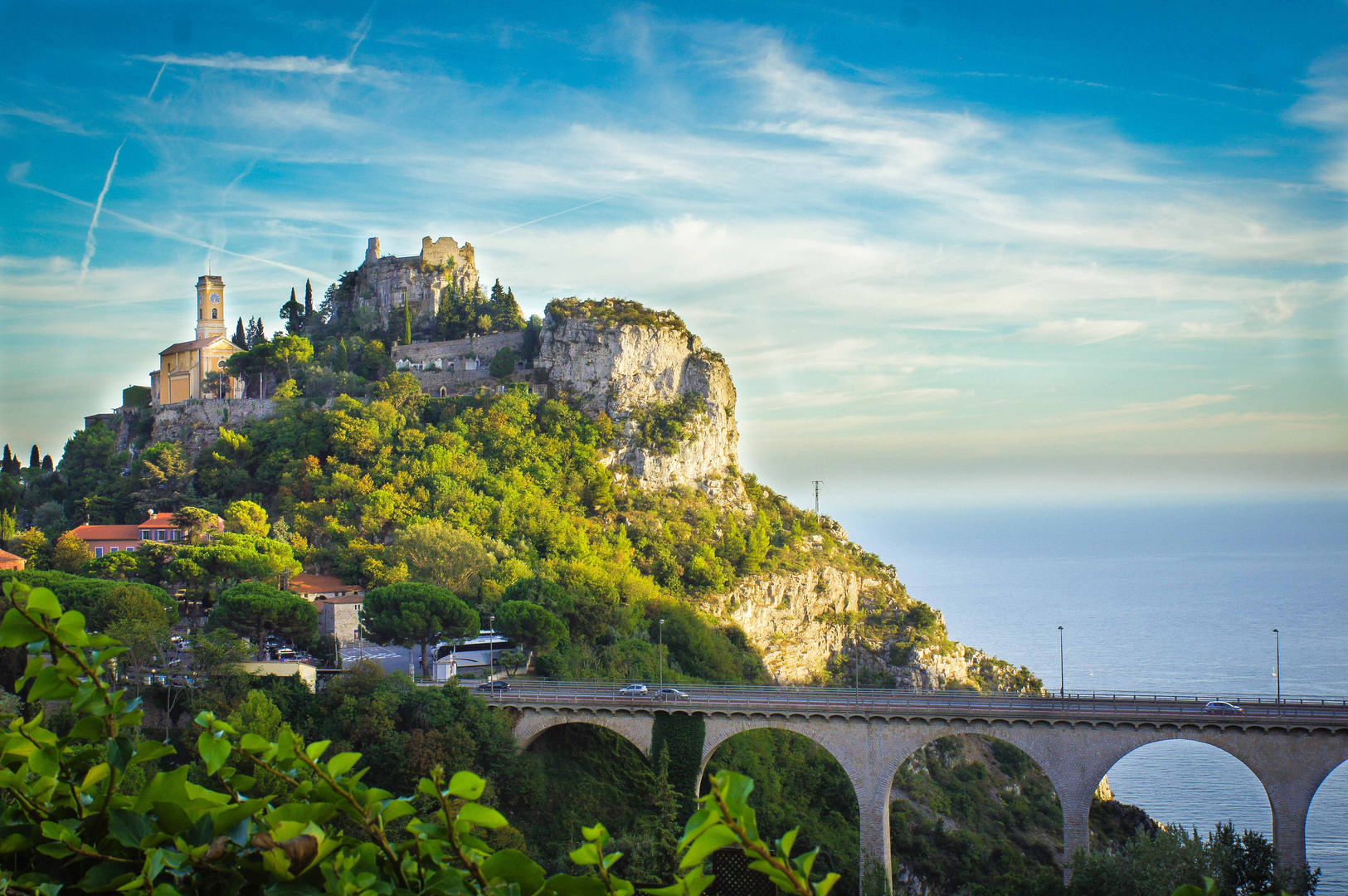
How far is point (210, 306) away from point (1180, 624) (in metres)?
76.7

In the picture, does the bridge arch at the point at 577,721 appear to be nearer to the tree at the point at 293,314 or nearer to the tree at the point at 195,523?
the tree at the point at 195,523

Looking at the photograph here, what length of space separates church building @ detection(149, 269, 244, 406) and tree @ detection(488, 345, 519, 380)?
14874 mm

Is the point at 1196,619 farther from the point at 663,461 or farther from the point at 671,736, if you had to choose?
the point at 671,736

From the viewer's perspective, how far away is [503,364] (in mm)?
55906

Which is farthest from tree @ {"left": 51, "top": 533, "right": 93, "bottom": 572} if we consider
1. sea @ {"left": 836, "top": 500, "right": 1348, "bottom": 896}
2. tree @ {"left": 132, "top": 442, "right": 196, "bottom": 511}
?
sea @ {"left": 836, "top": 500, "right": 1348, "bottom": 896}

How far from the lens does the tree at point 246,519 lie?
1667 inches

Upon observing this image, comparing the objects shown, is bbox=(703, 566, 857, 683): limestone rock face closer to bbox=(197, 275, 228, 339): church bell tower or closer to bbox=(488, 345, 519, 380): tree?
bbox=(488, 345, 519, 380): tree

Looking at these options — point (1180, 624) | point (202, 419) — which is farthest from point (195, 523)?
point (1180, 624)

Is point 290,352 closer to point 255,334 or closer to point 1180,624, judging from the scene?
point 255,334

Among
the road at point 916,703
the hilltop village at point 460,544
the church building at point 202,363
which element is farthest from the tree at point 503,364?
the road at point 916,703

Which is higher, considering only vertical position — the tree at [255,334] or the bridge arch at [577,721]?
the tree at [255,334]

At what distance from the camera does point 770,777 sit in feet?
118

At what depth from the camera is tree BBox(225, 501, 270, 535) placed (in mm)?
42344

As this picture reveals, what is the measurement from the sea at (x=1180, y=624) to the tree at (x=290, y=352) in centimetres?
4382
